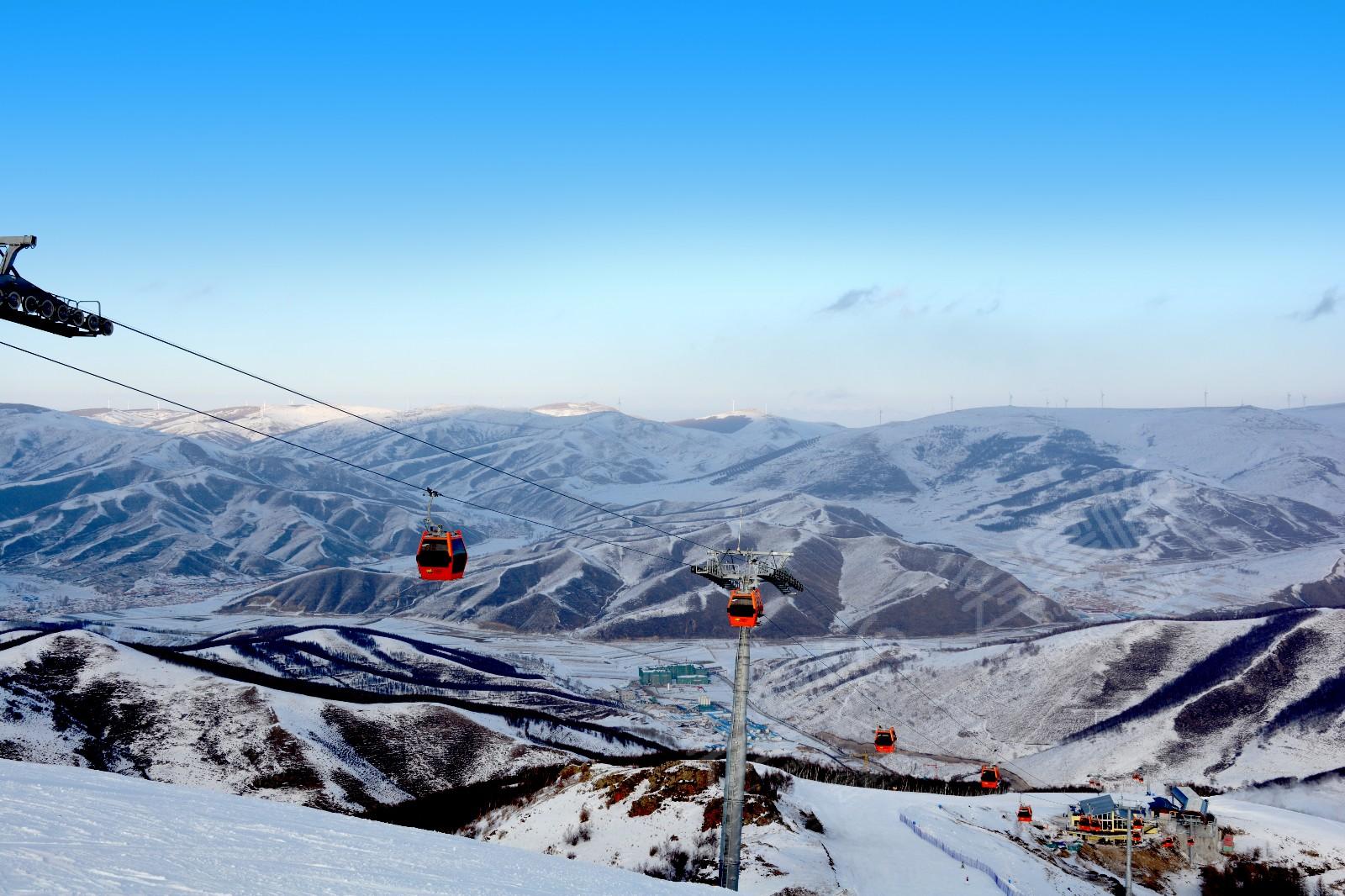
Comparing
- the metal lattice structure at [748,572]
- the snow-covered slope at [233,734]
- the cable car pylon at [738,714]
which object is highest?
the metal lattice structure at [748,572]

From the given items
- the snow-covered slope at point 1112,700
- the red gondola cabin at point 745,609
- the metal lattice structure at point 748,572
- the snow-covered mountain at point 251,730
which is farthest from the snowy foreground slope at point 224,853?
the snow-covered slope at point 1112,700

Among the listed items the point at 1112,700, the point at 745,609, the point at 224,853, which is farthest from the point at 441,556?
the point at 1112,700

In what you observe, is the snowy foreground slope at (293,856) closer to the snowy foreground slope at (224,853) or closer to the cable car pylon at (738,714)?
the snowy foreground slope at (224,853)

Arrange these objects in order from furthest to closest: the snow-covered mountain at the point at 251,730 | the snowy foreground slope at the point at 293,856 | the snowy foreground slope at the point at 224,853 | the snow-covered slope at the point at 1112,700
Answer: the snow-covered slope at the point at 1112,700 < the snow-covered mountain at the point at 251,730 < the snowy foreground slope at the point at 293,856 < the snowy foreground slope at the point at 224,853

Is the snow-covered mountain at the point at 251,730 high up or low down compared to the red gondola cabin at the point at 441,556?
down

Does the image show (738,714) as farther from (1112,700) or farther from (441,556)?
(1112,700)

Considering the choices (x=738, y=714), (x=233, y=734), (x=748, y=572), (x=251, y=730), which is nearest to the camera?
(x=738, y=714)

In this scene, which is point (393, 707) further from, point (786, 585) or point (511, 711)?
point (786, 585)

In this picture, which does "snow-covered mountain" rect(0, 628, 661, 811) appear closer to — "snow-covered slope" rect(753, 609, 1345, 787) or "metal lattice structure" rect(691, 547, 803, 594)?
"snow-covered slope" rect(753, 609, 1345, 787)
